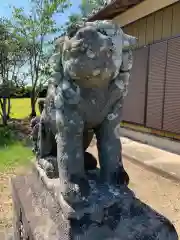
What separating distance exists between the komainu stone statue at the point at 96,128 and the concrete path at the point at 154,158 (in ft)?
7.60

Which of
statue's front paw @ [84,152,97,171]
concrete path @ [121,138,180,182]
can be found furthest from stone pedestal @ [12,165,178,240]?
concrete path @ [121,138,180,182]

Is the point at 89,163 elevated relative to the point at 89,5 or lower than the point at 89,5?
lower

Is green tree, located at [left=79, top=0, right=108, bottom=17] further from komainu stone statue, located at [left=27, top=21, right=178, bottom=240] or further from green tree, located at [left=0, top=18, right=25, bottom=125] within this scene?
komainu stone statue, located at [left=27, top=21, right=178, bottom=240]

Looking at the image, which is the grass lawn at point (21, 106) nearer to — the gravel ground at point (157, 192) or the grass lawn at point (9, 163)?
the grass lawn at point (9, 163)

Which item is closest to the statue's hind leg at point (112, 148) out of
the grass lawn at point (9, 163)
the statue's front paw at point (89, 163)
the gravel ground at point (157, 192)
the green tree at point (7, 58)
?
the statue's front paw at point (89, 163)

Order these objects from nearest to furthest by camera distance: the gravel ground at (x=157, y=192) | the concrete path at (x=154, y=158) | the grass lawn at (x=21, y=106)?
1. the gravel ground at (x=157, y=192)
2. the concrete path at (x=154, y=158)
3. the grass lawn at (x=21, y=106)

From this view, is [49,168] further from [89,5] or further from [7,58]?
[89,5]

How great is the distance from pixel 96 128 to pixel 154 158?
10.3 ft

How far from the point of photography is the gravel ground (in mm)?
2745

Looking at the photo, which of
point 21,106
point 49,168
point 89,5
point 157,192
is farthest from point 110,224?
point 89,5

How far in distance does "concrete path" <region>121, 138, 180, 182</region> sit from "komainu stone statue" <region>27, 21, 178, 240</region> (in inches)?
91.2

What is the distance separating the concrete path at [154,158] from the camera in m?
3.69

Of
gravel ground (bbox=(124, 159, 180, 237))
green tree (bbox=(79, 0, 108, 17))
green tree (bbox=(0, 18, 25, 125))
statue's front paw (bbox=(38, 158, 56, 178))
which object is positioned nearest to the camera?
statue's front paw (bbox=(38, 158, 56, 178))

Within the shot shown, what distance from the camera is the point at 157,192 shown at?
3.20 m
